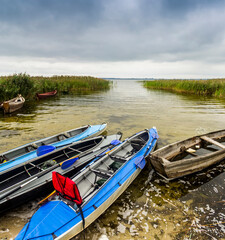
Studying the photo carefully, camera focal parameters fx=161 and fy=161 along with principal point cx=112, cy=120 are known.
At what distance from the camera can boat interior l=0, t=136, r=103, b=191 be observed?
5602 mm

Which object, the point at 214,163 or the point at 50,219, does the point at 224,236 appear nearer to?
the point at 214,163

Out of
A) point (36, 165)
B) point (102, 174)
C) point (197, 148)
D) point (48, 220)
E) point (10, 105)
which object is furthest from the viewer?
point (10, 105)

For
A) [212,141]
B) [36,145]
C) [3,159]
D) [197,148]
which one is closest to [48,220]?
[3,159]

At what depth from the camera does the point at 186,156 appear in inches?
326

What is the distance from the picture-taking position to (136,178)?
21.3ft

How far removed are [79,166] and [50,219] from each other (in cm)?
257

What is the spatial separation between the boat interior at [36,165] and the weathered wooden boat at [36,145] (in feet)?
1.75

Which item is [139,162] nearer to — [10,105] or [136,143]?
[136,143]

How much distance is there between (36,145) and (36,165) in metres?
1.96

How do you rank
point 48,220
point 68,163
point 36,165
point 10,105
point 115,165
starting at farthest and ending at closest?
point 10,105
point 115,165
point 36,165
point 68,163
point 48,220

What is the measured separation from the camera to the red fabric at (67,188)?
402 centimetres

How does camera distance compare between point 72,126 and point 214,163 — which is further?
point 72,126

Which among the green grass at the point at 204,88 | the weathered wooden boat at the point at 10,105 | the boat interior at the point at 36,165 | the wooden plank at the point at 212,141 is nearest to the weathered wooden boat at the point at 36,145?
the boat interior at the point at 36,165

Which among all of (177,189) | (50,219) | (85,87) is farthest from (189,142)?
(85,87)
